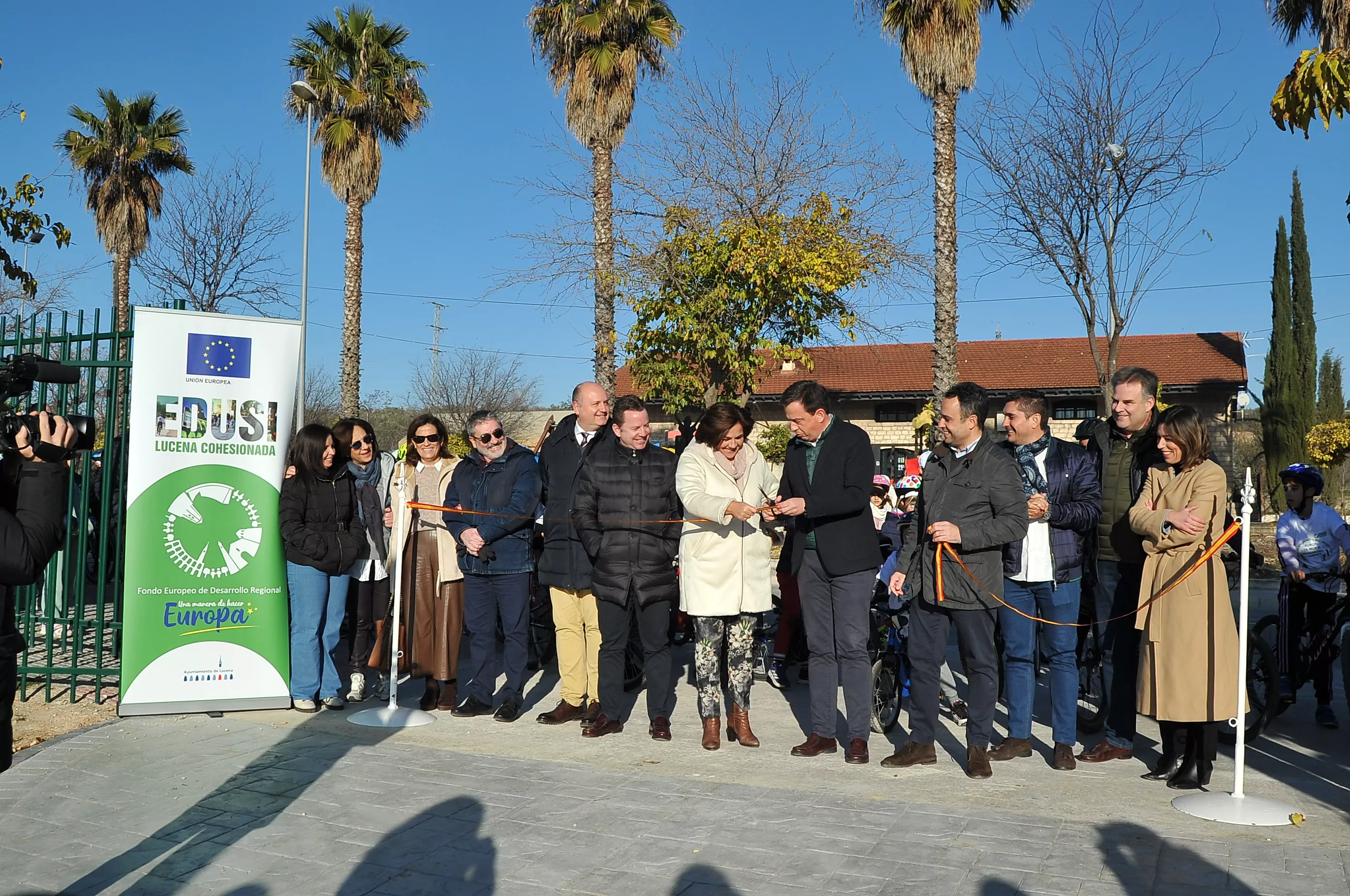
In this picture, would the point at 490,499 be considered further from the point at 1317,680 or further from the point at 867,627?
the point at 1317,680

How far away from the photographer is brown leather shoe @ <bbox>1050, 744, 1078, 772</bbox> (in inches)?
241

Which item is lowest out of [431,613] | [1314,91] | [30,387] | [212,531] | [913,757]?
[913,757]

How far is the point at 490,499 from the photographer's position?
295 inches

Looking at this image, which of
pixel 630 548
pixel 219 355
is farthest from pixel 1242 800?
pixel 219 355

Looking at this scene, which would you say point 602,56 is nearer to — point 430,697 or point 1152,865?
point 430,697

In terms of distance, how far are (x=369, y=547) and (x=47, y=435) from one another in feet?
14.9

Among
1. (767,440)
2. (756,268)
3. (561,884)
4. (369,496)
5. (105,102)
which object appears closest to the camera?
(561,884)

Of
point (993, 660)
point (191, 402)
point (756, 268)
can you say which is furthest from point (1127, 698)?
point (756, 268)

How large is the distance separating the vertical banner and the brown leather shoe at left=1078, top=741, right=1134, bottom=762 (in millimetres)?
5305

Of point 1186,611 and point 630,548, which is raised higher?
point 630,548

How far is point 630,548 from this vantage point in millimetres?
6898

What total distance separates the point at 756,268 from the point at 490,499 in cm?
1108

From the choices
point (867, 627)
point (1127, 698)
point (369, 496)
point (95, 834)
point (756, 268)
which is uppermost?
point (756, 268)

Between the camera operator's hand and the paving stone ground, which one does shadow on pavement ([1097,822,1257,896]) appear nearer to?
the paving stone ground
